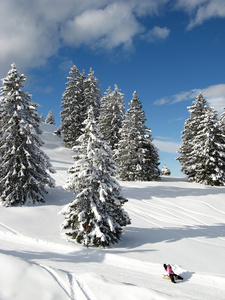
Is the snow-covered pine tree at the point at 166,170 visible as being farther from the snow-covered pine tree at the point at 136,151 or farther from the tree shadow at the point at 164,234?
the tree shadow at the point at 164,234

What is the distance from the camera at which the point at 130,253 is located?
36.7ft

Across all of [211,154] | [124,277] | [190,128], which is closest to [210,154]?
[211,154]

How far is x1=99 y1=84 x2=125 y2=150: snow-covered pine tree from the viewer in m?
38.6

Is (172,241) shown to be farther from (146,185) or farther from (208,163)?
(208,163)

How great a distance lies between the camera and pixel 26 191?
58.9 ft

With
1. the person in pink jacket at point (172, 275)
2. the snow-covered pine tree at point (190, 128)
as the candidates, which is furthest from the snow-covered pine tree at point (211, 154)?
the person in pink jacket at point (172, 275)

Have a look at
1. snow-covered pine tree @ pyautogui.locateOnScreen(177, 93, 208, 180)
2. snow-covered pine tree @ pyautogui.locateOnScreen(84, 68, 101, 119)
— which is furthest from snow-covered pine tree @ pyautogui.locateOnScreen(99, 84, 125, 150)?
snow-covered pine tree @ pyautogui.locateOnScreen(177, 93, 208, 180)

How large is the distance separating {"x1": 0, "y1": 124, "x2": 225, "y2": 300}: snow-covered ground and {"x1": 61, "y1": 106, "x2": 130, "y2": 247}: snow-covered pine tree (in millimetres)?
754

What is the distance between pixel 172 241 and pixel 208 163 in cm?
1628

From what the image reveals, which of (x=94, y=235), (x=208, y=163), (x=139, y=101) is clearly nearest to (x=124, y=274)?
(x=94, y=235)

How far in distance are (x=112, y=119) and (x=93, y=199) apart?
28.0 meters

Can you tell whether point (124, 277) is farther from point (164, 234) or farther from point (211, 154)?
point (211, 154)

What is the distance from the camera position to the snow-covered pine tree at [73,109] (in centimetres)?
4072

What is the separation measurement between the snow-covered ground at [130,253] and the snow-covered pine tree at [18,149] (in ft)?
4.81
